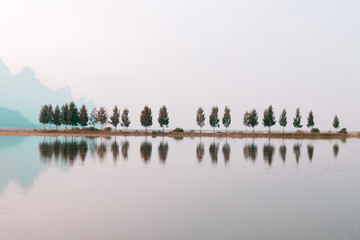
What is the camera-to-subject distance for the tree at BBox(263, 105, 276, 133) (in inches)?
6978

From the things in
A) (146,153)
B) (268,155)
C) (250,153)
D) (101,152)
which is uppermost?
(101,152)

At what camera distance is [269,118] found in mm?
177125

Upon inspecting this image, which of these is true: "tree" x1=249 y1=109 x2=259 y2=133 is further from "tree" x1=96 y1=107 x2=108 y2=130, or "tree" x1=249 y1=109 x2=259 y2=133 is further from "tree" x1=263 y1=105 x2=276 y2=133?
"tree" x1=96 y1=107 x2=108 y2=130

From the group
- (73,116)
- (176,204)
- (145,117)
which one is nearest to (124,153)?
(176,204)

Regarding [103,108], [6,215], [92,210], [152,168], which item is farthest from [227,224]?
[103,108]

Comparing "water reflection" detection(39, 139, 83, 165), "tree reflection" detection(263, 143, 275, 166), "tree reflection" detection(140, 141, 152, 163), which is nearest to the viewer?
"water reflection" detection(39, 139, 83, 165)

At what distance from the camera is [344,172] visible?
120ft

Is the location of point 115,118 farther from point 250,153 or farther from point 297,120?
point 250,153

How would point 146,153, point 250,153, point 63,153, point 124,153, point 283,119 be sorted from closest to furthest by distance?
point 63,153, point 124,153, point 146,153, point 250,153, point 283,119

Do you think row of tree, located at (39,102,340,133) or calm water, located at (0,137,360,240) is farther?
row of tree, located at (39,102,340,133)

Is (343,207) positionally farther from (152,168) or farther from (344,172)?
(152,168)

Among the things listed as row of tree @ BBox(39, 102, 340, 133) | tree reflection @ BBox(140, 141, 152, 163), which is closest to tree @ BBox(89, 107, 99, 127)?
row of tree @ BBox(39, 102, 340, 133)

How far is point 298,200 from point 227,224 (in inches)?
324

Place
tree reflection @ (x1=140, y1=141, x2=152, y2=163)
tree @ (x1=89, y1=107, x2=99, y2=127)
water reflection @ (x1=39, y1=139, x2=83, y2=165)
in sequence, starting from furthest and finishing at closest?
tree @ (x1=89, y1=107, x2=99, y2=127) → tree reflection @ (x1=140, y1=141, x2=152, y2=163) → water reflection @ (x1=39, y1=139, x2=83, y2=165)
